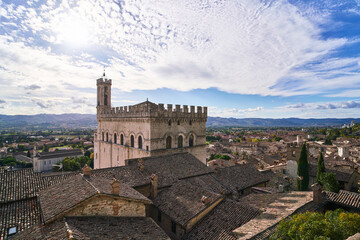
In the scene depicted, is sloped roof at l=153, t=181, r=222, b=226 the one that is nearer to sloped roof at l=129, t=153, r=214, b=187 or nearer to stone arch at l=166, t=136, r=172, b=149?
sloped roof at l=129, t=153, r=214, b=187

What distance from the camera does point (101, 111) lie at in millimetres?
35562

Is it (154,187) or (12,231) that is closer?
(12,231)

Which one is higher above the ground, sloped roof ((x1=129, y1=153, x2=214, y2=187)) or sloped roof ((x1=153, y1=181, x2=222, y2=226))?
sloped roof ((x1=129, y1=153, x2=214, y2=187))

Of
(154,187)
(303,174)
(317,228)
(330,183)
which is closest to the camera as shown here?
(317,228)

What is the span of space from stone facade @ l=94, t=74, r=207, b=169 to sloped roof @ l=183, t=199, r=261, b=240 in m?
12.1

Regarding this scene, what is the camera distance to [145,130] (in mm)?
25828

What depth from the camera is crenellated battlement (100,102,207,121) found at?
84.2 ft

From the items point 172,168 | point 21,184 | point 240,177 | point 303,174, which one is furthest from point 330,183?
point 21,184

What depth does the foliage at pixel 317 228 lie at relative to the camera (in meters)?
8.18

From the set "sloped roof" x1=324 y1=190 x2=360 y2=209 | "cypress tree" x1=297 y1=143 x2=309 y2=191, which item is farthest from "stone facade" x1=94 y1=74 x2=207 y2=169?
"sloped roof" x1=324 y1=190 x2=360 y2=209

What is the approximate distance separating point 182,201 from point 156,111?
12083 millimetres

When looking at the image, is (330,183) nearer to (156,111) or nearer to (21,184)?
(156,111)

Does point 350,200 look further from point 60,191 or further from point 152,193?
point 60,191

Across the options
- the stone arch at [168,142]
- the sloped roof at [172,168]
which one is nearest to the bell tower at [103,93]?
the stone arch at [168,142]
